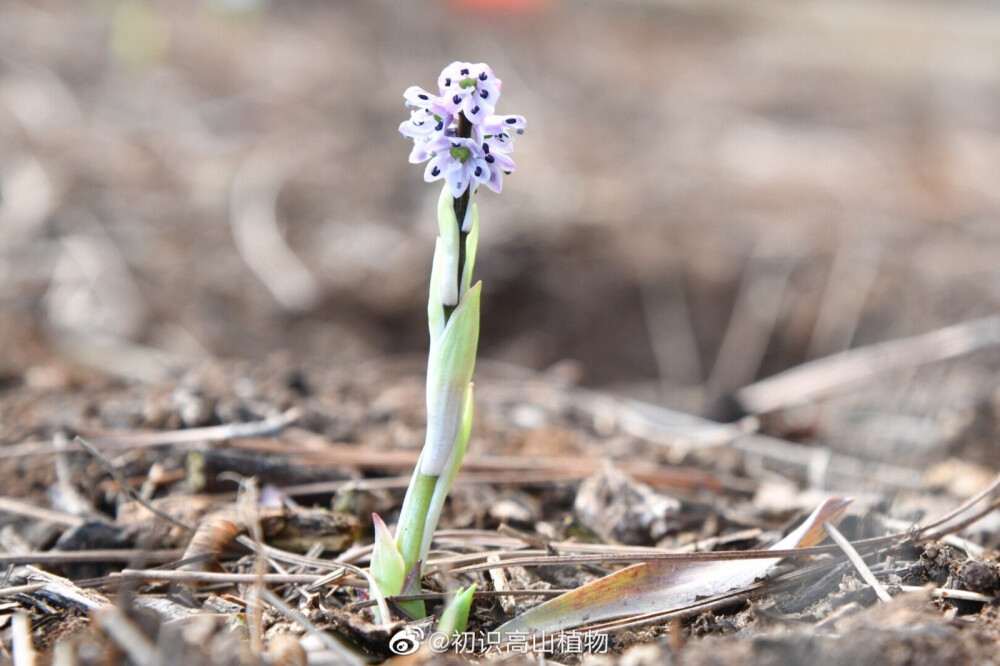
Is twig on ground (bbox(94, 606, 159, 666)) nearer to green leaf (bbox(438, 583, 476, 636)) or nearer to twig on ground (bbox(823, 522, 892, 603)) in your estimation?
green leaf (bbox(438, 583, 476, 636))

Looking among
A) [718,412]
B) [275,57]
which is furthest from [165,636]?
[275,57]

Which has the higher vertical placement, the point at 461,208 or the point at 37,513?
the point at 461,208

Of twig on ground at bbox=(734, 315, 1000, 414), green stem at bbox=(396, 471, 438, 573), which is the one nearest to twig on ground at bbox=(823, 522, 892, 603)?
green stem at bbox=(396, 471, 438, 573)

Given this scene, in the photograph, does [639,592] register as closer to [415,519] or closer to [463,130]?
[415,519]

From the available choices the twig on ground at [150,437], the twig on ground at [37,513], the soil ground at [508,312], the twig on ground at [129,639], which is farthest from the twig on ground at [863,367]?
the twig on ground at [129,639]

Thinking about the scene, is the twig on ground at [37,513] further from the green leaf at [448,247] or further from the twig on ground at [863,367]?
the twig on ground at [863,367]

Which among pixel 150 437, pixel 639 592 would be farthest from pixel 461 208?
pixel 150 437
